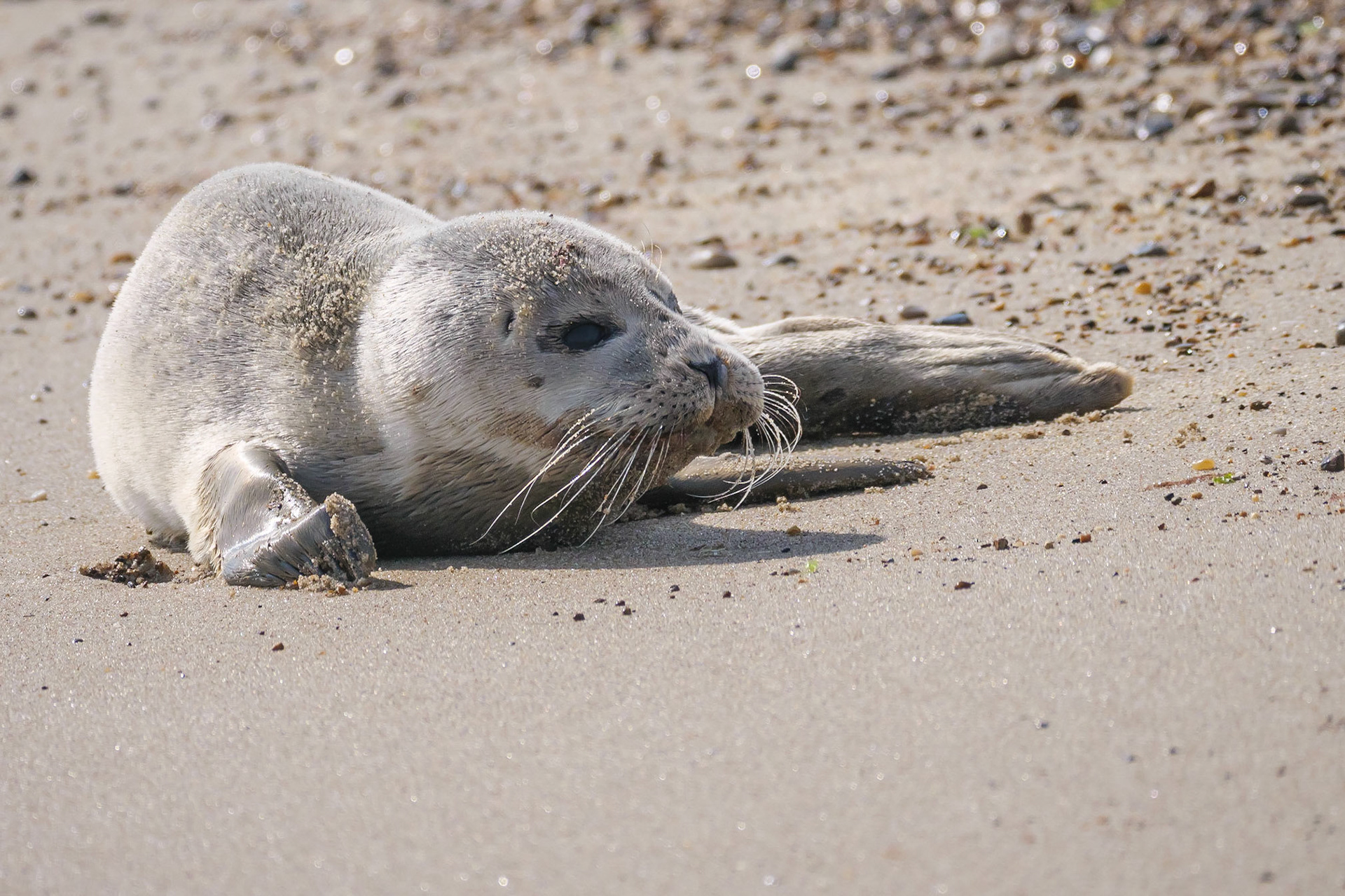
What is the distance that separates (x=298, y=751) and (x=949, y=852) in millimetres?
1366

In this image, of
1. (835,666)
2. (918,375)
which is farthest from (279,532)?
(918,375)

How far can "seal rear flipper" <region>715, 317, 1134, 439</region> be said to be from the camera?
5148mm

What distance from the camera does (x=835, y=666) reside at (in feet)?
10.3

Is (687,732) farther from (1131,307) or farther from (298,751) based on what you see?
(1131,307)

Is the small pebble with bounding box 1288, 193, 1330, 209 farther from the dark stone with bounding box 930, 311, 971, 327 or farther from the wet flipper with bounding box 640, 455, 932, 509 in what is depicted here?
the wet flipper with bounding box 640, 455, 932, 509

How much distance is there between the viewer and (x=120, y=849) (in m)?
2.73

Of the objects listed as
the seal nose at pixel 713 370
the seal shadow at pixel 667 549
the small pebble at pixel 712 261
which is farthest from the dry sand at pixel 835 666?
the seal nose at pixel 713 370

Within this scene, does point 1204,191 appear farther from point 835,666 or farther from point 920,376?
point 835,666

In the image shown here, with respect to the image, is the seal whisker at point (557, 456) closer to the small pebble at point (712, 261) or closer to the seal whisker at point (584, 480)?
the seal whisker at point (584, 480)

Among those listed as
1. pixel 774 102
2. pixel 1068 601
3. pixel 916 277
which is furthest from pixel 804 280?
pixel 1068 601

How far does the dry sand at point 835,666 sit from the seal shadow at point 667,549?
2 cm

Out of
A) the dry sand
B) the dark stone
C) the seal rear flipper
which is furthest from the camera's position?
the dark stone

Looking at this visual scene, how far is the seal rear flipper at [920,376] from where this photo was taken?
16.9 ft

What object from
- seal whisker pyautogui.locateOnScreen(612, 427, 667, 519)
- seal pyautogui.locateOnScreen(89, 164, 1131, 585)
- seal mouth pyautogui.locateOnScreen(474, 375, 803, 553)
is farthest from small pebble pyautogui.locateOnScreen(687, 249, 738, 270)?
seal whisker pyautogui.locateOnScreen(612, 427, 667, 519)
